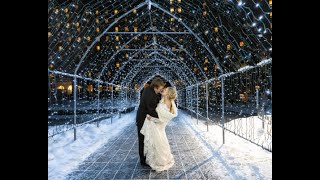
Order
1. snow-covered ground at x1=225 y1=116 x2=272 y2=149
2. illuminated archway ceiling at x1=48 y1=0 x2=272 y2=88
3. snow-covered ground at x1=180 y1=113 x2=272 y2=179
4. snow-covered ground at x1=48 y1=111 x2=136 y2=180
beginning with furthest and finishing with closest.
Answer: snow-covered ground at x1=225 y1=116 x2=272 y2=149
illuminated archway ceiling at x1=48 y1=0 x2=272 y2=88
snow-covered ground at x1=48 y1=111 x2=136 y2=180
snow-covered ground at x1=180 y1=113 x2=272 y2=179

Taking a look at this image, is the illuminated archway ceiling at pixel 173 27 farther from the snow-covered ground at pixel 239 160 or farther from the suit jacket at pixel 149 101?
the suit jacket at pixel 149 101

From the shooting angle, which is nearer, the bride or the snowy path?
the snowy path

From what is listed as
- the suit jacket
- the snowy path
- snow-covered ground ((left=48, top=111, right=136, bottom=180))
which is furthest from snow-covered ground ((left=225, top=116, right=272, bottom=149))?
snow-covered ground ((left=48, top=111, right=136, bottom=180))

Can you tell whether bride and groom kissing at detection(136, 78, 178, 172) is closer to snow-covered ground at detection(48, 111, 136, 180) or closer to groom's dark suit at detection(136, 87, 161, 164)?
groom's dark suit at detection(136, 87, 161, 164)

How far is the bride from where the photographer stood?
17.9 ft

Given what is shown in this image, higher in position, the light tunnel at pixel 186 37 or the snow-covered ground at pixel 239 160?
the light tunnel at pixel 186 37

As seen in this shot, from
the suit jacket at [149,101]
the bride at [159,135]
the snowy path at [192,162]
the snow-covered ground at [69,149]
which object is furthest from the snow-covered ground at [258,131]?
the snow-covered ground at [69,149]

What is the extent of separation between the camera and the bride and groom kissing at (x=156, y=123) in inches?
215

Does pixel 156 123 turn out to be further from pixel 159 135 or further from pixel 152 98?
pixel 152 98

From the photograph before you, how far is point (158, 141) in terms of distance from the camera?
5480 mm
